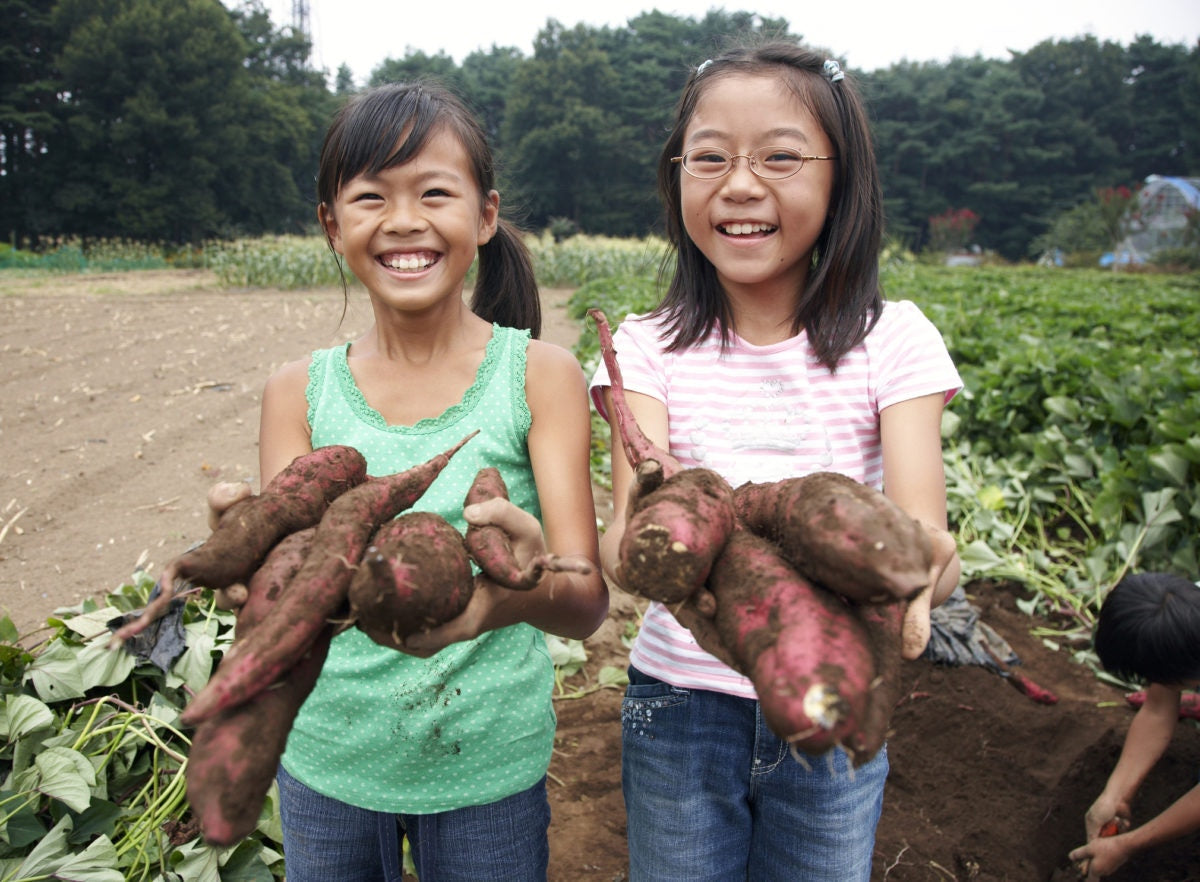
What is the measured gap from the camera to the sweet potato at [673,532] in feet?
3.52

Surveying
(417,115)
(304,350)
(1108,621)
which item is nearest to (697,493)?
(417,115)

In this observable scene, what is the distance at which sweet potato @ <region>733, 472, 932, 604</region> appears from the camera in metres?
1.00

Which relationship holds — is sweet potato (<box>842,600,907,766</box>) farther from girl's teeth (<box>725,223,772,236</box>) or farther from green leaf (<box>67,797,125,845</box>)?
green leaf (<box>67,797,125,845</box>)

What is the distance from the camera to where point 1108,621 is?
248 centimetres

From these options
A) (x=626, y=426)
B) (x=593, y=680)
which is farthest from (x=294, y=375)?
(x=593, y=680)

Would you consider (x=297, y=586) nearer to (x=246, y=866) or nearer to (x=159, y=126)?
(x=246, y=866)

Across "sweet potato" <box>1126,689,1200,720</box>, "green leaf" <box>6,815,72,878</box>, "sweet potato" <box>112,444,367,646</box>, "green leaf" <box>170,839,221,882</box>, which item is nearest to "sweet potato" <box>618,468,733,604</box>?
"sweet potato" <box>112,444,367,646</box>

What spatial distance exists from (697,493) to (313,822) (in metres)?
1.03

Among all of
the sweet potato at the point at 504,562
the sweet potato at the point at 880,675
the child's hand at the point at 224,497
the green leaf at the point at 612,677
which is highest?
the child's hand at the point at 224,497

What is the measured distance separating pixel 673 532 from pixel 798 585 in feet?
0.61

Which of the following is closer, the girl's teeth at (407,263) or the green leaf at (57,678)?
the girl's teeth at (407,263)

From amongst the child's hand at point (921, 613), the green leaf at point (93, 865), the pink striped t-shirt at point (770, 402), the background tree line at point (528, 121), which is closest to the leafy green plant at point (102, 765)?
the green leaf at point (93, 865)

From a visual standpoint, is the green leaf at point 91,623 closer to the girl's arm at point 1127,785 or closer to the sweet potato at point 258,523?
the sweet potato at point 258,523

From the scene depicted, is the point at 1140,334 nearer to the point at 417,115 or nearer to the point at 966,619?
the point at 966,619
